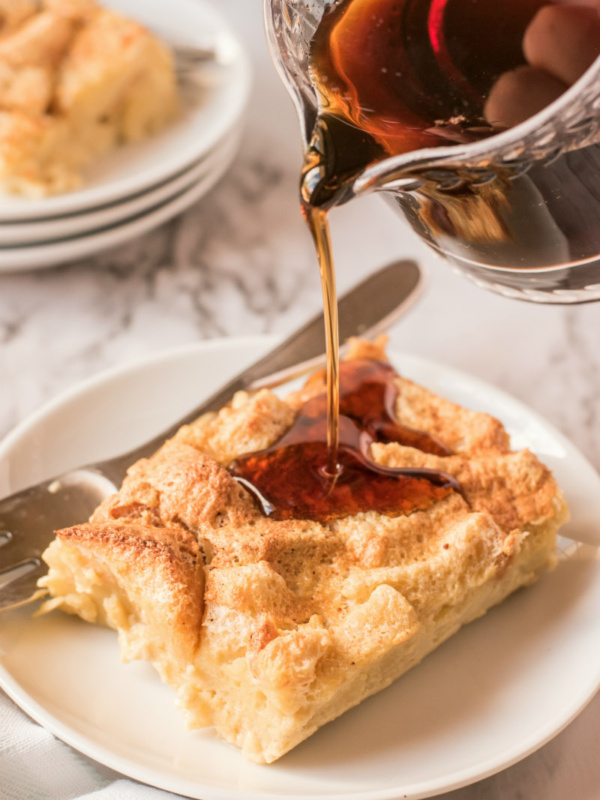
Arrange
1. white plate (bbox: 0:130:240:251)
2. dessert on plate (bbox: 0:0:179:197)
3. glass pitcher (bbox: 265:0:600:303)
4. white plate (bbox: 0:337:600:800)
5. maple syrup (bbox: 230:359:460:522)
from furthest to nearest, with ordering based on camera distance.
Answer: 1. dessert on plate (bbox: 0:0:179:197)
2. white plate (bbox: 0:130:240:251)
3. maple syrup (bbox: 230:359:460:522)
4. white plate (bbox: 0:337:600:800)
5. glass pitcher (bbox: 265:0:600:303)

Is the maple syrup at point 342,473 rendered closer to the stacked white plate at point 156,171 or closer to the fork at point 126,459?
the fork at point 126,459

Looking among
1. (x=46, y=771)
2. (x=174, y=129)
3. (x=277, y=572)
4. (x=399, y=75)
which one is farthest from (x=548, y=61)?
(x=174, y=129)

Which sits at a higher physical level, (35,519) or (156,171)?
(156,171)

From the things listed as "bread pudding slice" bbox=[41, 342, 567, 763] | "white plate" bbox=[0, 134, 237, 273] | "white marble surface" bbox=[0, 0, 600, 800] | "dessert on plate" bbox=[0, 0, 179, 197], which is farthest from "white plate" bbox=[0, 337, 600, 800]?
"dessert on plate" bbox=[0, 0, 179, 197]

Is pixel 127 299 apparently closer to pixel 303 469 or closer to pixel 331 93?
pixel 303 469

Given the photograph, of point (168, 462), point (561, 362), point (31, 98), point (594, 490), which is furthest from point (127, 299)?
point (594, 490)

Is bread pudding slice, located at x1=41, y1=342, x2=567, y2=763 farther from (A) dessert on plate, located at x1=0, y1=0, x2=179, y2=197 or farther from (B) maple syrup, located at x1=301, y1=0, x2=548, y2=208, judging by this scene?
(A) dessert on plate, located at x1=0, y1=0, x2=179, y2=197

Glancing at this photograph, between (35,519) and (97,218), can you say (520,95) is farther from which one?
(97,218)

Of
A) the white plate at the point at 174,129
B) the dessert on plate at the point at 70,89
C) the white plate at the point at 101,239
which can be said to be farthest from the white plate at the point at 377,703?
the dessert on plate at the point at 70,89
